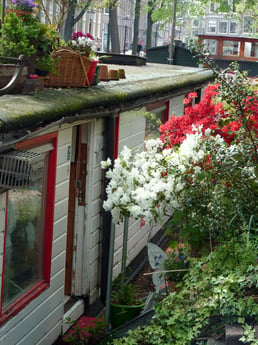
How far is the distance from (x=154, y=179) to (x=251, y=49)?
32.4 metres

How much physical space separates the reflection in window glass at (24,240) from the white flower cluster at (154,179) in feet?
3.36

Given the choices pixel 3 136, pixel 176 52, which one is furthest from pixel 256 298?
pixel 176 52

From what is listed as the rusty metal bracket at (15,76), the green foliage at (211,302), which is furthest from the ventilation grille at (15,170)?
the green foliage at (211,302)

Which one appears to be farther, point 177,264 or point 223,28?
point 223,28

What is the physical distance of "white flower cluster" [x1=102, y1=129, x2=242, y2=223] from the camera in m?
5.75

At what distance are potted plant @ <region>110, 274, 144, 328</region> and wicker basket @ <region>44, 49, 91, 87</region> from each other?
207 cm

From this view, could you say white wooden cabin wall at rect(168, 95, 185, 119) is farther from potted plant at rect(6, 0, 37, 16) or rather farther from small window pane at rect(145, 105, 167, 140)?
potted plant at rect(6, 0, 37, 16)

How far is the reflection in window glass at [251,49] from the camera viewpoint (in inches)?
1463

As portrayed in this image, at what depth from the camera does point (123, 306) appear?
26.5 feet

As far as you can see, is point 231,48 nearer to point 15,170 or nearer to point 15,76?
point 15,76

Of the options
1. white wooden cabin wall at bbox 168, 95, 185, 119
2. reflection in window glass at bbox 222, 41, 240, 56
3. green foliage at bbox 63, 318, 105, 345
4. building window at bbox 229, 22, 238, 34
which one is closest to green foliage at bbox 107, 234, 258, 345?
green foliage at bbox 63, 318, 105, 345

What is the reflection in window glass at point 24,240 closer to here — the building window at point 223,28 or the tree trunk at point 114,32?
the tree trunk at point 114,32

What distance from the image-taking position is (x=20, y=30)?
6.95 metres

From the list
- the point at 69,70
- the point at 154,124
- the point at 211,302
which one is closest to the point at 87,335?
the point at 69,70
